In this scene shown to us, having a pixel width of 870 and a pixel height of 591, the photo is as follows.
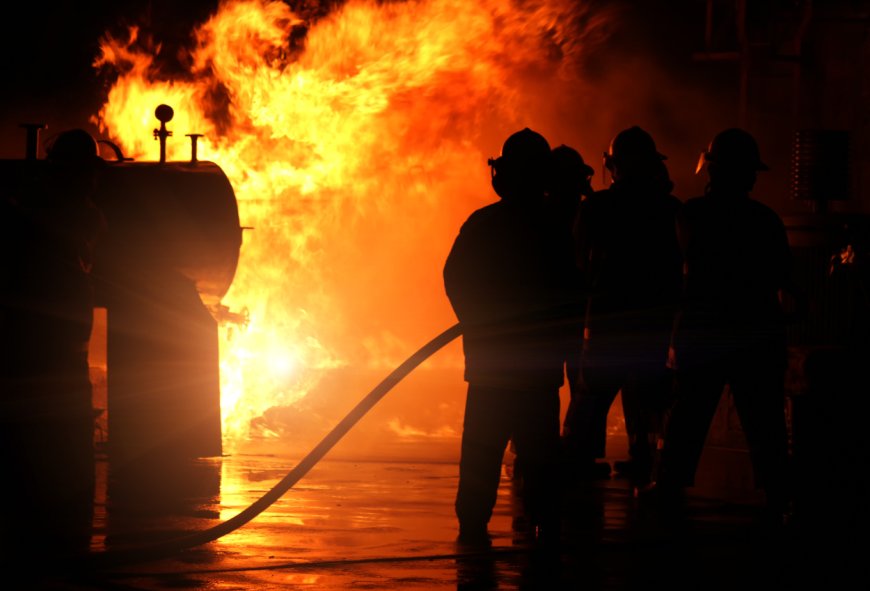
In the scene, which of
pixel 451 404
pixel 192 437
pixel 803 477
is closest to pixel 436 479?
pixel 192 437

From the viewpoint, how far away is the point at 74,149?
30.4 ft

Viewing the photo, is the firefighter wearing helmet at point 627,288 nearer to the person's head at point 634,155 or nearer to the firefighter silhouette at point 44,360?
the person's head at point 634,155

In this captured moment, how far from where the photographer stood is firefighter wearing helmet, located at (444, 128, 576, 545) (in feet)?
23.4

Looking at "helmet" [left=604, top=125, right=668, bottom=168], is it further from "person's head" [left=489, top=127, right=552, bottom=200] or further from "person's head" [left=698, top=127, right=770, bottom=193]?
"person's head" [left=489, top=127, right=552, bottom=200]

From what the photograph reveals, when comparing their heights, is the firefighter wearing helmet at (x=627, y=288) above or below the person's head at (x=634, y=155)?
below

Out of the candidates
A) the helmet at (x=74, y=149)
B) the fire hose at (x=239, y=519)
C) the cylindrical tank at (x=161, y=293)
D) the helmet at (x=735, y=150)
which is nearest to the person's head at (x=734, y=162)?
the helmet at (x=735, y=150)

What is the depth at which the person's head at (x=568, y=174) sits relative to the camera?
10039 mm

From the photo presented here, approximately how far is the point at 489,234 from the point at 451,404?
12.2 m

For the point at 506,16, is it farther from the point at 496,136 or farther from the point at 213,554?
the point at 213,554

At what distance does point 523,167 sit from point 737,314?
4.67 ft

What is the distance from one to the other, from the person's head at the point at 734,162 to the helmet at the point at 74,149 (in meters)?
3.39

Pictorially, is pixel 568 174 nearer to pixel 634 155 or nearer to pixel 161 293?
pixel 634 155

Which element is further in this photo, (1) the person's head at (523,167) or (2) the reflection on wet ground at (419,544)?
(1) the person's head at (523,167)

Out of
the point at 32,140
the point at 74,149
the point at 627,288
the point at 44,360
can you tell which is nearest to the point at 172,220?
the point at 32,140
